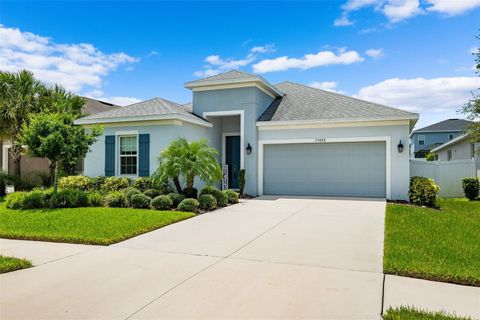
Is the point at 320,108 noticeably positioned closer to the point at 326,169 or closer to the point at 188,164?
the point at 326,169

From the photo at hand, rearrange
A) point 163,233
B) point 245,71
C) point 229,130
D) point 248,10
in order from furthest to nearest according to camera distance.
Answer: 1. point 229,130
2. point 245,71
3. point 248,10
4. point 163,233

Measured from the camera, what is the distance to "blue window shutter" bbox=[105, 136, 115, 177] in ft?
44.4

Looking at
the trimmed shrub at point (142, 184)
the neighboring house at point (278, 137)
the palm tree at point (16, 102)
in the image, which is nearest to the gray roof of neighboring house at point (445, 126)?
the neighboring house at point (278, 137)

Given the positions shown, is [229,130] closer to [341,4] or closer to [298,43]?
[298,43]

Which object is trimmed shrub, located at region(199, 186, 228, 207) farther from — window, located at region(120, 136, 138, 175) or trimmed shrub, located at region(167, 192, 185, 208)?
window, located at region(120, 136, 138, 175)

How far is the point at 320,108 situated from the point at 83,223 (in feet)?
35.4

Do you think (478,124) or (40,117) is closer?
(40,117)

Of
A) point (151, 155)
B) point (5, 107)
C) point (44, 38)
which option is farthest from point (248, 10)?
point (5, 107)

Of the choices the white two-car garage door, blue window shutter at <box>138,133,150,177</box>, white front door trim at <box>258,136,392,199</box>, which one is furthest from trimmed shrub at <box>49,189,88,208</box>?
the white two-car garage door

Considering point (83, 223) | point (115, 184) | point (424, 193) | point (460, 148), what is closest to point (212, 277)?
point (83, 223)

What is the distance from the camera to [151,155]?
13.0m

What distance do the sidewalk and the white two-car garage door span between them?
9.32m

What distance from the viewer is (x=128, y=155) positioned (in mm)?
13555

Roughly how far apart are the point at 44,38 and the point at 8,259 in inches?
411
